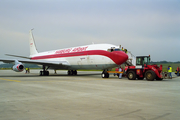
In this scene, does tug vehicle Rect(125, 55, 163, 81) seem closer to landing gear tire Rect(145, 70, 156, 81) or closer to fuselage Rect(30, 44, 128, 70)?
landing gear tire Rect(145, 70, 156, 81)

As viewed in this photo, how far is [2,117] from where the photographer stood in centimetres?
464

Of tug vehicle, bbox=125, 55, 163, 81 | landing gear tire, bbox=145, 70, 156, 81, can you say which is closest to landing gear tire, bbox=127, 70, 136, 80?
tug vehicle, bbox=125, 55, 163, 81

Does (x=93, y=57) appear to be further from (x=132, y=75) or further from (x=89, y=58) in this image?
(x=132, y=75)

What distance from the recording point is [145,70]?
17781 mm

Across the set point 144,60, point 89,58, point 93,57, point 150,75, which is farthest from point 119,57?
point 89,58

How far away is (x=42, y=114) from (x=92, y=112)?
145 cm

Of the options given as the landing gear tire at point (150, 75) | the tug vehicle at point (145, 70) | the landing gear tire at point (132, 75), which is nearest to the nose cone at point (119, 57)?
the tug vehicle at point (145, 70)

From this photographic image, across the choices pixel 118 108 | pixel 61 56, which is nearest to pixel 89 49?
pixel 61 56

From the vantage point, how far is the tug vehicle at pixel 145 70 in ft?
54.7

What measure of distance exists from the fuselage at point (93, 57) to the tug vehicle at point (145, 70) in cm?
142

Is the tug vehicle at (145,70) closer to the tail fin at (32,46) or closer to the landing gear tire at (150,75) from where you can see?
the landing gear tire at (150,75)

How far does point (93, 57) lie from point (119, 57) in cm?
353

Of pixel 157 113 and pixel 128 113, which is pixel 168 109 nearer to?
pixel 157 113

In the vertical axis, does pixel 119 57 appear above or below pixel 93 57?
below
